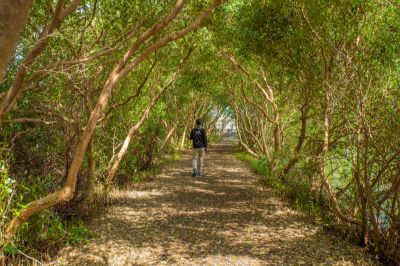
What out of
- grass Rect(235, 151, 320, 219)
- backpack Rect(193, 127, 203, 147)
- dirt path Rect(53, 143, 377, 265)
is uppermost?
backpack Rect(193, 127, 203, 147)

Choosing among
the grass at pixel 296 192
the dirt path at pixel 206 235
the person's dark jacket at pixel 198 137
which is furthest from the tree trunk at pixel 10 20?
the person's dark jacket at pixel 198 137

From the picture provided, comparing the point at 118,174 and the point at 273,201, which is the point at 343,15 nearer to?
the point at 273,201

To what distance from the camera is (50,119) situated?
303 inches

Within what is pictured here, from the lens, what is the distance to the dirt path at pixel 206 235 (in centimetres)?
618

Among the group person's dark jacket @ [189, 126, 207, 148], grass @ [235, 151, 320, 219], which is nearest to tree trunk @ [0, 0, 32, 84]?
grass @ [235, 151, 320, 219]

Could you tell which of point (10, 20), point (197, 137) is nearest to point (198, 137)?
point (197, 137)

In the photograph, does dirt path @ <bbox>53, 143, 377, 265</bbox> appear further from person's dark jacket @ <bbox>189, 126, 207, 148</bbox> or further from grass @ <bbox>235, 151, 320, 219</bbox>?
person's dark jacket @ <bbox>189, 126, 207, 148</bbox>

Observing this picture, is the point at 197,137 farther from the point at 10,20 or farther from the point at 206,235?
the point at 10,20

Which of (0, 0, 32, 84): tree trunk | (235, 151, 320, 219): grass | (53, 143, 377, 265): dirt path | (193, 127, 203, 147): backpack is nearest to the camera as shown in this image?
(0, 0, 32, 84): tree trunk

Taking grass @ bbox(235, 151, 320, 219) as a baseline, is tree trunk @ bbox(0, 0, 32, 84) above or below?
above

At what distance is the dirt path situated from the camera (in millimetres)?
6184

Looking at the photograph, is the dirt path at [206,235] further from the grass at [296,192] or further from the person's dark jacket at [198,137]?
the person's dark jacket at [198,137]

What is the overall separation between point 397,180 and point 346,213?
2.21 metres

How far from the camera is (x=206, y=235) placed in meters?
7.48
